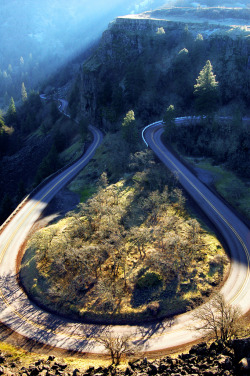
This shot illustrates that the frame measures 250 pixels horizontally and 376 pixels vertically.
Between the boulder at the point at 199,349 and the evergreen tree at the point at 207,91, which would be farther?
the evergreen tree at the point at 207,91

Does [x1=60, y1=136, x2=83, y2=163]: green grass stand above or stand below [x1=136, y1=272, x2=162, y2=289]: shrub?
above

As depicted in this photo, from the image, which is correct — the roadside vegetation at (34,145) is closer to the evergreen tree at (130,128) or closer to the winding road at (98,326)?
the evergreen tree at (130,128)

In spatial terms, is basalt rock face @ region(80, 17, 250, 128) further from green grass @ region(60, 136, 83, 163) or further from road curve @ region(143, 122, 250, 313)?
road curve @ region(143, 122, 250, 313)

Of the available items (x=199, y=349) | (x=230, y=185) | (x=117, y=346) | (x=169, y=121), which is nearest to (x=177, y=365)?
(x=199, y=349)

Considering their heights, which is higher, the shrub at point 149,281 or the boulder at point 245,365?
the boulder at point 245,365

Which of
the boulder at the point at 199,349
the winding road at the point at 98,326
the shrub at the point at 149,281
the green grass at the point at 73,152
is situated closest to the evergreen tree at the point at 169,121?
the winding road at the point at 98,326

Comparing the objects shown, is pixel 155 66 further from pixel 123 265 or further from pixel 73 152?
pixel 123 265

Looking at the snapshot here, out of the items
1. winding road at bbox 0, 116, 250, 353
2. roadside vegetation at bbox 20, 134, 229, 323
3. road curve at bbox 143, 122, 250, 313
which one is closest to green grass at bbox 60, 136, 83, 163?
road curve at bbox 143, 122, 250, 313
